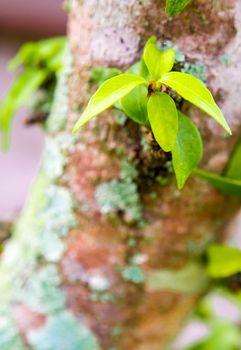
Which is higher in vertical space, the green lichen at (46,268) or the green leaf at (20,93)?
the green leaf at (20,93)

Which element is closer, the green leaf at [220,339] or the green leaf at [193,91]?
the green leaf at [193,91]

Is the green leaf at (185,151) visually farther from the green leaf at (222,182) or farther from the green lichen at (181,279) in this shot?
the green lichen at (181,279)

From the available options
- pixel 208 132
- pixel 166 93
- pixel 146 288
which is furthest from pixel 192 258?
pixel 166 93

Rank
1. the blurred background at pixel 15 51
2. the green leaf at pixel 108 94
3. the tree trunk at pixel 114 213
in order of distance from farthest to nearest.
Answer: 1. the blurred background at pixel 15 51
2. the tree trunk at pixel 114 213
3. the green leaf at pixel 108 94

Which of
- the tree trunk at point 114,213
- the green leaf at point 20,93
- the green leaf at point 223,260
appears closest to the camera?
the tree trunk at point 114,213

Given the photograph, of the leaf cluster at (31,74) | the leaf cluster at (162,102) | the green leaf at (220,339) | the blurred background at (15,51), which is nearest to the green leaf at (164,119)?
the leaf cluster at (162,102)

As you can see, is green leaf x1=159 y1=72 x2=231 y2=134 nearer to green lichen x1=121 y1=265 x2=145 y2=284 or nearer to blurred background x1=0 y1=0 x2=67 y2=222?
green lichen x1=121 y1=265 x2=145 y2=284

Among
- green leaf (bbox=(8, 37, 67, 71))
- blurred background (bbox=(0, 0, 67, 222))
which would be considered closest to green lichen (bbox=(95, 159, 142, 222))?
green leaf (bbox=(8, 37, 67, 71))

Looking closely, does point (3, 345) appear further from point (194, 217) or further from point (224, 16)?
point (224, 16)
